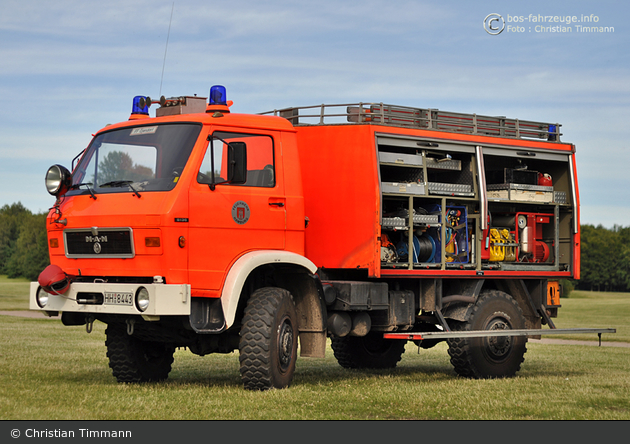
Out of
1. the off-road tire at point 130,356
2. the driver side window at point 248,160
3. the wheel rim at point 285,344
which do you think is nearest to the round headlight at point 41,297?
the off-road tire at point 130,356

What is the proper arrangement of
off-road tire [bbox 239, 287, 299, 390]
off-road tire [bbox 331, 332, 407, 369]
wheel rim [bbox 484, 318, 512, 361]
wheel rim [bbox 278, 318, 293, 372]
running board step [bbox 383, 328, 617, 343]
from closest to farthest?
off-road tire [bbox 239, 287, 299, 390] < wheel rim [bbox 278, 318, 293, 372] < running board step [bbox 383, 328, 617, 343] < wheel rim [bbox 484, 318, 512, 361] < off-road tire [bbox 331, 332, 407, 369]

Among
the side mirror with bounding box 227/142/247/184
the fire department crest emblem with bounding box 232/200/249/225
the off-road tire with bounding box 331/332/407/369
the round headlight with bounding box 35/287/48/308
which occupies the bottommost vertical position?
the off-road tire with bounding box 331/332/407/369

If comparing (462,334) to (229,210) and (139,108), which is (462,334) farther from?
(139,108)

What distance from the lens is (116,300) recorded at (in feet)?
29.7

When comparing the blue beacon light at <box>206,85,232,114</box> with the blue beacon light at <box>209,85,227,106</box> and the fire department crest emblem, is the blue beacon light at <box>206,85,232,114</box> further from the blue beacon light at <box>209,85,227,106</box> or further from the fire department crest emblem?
the fire department crest emblem

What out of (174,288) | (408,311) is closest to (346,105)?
(408,311)

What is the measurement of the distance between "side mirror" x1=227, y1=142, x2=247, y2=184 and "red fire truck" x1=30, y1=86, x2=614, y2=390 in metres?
0.02

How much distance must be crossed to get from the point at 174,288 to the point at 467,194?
214 inches

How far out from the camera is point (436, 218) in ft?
39.0

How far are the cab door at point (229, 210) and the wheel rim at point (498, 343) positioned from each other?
423 cm

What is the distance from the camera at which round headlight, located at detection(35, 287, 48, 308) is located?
959 centimetres

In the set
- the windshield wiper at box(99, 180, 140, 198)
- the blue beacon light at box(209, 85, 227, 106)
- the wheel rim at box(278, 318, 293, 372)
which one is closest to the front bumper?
the windshield wiper at box(99, 180, 140, 198)

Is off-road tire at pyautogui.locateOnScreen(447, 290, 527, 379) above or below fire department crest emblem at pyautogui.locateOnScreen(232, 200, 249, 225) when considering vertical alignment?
below

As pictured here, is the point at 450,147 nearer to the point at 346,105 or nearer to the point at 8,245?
the point at 346,105
